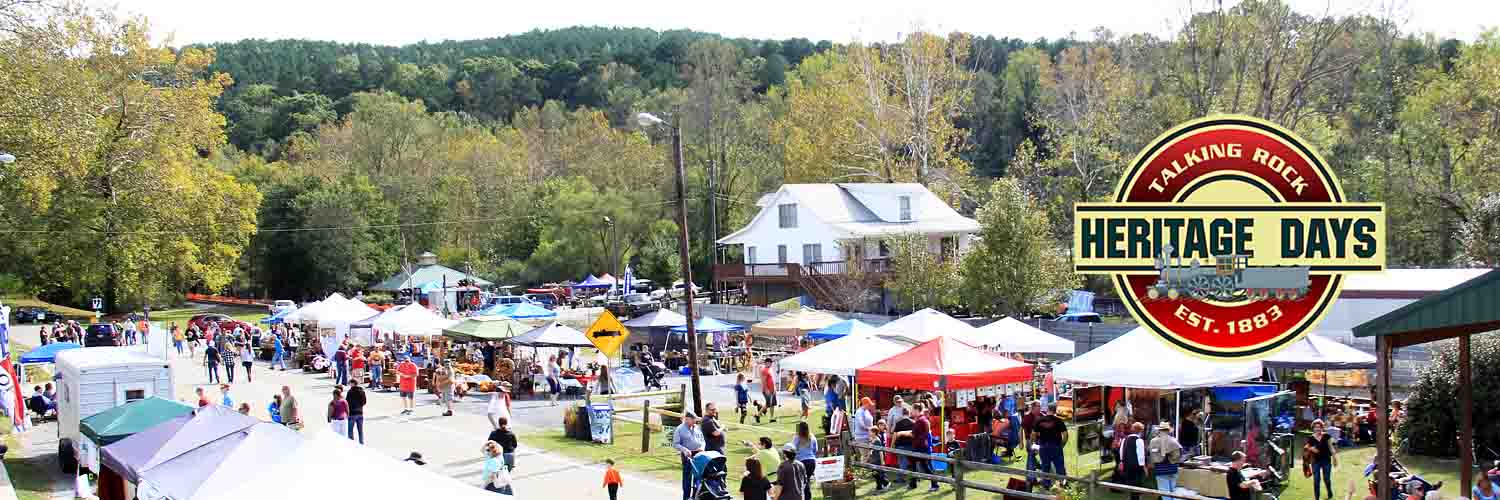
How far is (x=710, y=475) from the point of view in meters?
15.3

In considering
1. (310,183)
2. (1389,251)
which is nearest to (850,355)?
(1389,251)

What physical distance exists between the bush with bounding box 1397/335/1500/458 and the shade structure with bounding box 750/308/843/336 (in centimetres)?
1759

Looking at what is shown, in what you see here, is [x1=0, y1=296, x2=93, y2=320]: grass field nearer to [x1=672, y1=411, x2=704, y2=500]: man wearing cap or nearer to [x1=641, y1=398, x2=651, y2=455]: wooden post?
[x1=641, y1=398, x2=651, y2=455]: wooden post

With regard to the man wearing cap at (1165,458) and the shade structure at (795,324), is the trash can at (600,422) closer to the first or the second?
the man wearing cap at (1165,458)

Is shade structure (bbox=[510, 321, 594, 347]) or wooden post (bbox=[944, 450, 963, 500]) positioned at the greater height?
shade structure (bbox=[510, 321, 594, 347])

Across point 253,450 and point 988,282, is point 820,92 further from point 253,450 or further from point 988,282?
point 253,450

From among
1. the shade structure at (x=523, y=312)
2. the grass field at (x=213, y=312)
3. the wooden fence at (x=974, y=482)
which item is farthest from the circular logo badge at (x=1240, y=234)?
the grass field at (x=213, y=312)

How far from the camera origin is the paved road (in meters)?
18.4

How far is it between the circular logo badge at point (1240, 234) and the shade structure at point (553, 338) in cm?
1957

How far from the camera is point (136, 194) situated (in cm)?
5688

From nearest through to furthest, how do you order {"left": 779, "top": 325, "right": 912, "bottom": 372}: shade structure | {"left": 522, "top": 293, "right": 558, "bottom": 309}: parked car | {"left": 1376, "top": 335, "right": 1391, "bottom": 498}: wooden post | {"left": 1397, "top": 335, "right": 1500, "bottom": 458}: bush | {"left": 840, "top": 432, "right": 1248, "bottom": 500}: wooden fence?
{"left": 1376, "top": 335, "right": 1391, "bottom": 498}: wooden post
{"left": 840, "top": 432, "right": 1248, "bottom": 500}: wooden fence
{"left": 1397, "top": 335, "right": 1500, "bottom": 458}: bush
{"left": 779, "top": 325, "right": 912, "bottom": 372}: shade structure
{"left": 522, "top": 293, "right": 558, "bottom": 309}: parked car

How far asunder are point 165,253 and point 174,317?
12632 millimetres

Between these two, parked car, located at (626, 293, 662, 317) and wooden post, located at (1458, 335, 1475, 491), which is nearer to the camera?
wooden post, located at (1458, 335, 1475, 491)

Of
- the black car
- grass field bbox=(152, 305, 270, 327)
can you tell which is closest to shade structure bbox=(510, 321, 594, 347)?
the black car
